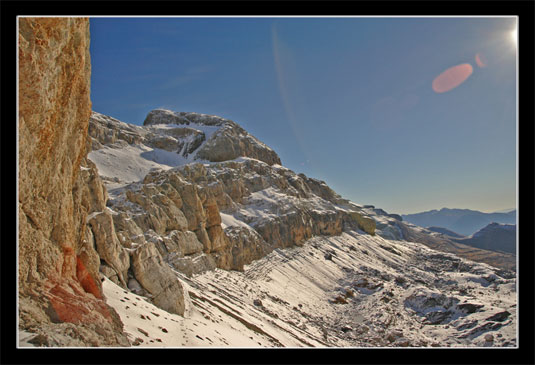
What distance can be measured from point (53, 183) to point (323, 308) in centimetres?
3962

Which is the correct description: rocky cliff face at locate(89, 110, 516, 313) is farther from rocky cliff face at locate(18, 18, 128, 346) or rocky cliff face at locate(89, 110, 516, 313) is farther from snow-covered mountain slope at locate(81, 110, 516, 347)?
rocky cliff face at locate(18, 18, 128, 346)

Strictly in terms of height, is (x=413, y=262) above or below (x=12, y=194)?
above

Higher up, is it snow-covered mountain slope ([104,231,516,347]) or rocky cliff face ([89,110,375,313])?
rocky cliff face ([89,110,375,313])

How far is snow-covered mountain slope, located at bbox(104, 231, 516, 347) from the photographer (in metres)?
16.4

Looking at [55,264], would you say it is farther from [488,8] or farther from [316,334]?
[316,334]

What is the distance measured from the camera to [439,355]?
5648 millimetres

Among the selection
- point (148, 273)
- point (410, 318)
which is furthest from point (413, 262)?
point (148, 273)

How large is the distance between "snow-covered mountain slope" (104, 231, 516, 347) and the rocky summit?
21 cm

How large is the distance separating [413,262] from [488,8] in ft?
307

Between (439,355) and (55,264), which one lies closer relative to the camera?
(439,355)

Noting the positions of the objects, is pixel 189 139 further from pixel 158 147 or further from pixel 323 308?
pixel 323 308

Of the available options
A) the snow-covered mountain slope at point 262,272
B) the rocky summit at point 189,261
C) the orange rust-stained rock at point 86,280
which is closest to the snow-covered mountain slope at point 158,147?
the snow-covered mountain slope at point 262,272

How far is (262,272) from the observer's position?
49250 mm

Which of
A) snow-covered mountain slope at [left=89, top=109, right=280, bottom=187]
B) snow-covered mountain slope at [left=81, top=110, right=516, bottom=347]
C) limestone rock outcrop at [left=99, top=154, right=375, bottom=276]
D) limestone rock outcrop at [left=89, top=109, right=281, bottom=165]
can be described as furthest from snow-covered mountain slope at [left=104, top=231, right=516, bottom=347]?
limestone rock outcrop at [left=89, top=109, right=281, bottom=165]
